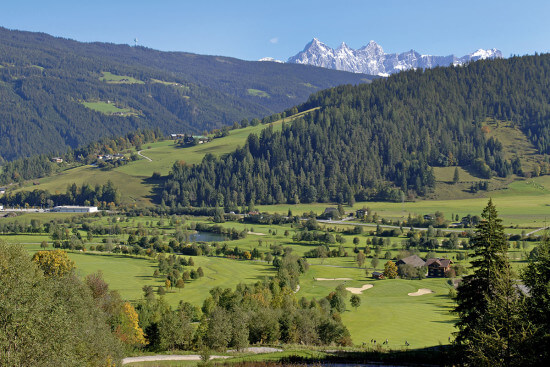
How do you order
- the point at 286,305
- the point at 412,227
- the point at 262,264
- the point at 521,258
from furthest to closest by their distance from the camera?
the point at 412,227 → the point at 262,264 → the point at 521,258 → the point at 286,305

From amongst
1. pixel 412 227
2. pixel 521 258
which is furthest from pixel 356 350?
pixel 412 227

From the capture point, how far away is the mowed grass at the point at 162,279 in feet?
279

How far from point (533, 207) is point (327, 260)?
9216 cm

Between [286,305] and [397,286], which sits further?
[397,286]

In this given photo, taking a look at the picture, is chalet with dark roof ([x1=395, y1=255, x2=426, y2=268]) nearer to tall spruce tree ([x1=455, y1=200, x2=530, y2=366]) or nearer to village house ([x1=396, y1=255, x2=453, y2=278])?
village house ([x1=396, y1=255, x2=453, y2=278])

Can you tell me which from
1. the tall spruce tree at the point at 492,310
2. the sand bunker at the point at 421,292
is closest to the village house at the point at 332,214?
the sand bunker at the point at 421,292

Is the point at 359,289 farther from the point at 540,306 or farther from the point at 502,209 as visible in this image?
Result: the point at 502,209

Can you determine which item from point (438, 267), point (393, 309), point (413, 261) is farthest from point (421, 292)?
point (413, 261)

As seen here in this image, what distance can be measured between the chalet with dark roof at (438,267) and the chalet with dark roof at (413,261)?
6.84 feet

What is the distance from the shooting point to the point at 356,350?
160 ft

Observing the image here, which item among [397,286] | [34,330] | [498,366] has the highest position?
[34,330]

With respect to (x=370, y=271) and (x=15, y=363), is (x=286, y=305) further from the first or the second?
(x=370, y=271)

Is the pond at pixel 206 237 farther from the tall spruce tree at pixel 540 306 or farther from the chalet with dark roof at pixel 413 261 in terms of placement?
the tall spruce tree at pixel 540 306

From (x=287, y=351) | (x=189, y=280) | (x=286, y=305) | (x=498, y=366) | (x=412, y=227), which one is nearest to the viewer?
(x=498, y=366)
